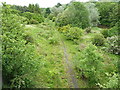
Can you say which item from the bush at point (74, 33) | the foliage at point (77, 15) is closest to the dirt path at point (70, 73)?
the bush at point (74, 33)

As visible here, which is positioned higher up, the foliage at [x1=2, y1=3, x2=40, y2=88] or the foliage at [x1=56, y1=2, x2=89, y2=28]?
the foliage at [x1=56, y1=2, x2=89, y2=28]

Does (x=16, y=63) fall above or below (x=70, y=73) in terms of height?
above

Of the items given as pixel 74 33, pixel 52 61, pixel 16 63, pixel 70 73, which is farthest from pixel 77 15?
pixel 16 63

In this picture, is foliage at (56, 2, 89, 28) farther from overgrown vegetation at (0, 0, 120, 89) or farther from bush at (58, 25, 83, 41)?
bush at (58, 25, 83, 41)

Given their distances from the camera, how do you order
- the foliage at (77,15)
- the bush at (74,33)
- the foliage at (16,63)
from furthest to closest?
the foliage at (77,15), the bush at (74,33), the foliage at (16,63)

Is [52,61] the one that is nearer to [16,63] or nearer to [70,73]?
[70,73]

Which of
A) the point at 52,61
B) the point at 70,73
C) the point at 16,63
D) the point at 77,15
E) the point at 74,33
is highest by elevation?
the point at 77,15

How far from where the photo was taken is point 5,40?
811 cm

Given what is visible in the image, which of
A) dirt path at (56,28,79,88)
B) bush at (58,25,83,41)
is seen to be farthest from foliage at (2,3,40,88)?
bush at (58,25,83,41)

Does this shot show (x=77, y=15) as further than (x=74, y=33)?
Yes

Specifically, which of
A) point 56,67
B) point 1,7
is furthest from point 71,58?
point 1,7

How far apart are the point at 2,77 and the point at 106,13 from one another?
43.8 meters

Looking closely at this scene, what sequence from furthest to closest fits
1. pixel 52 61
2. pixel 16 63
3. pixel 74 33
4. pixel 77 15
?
pixel 77 15 < pixel 74 33 < pixel 52 61 < pixel 16 63

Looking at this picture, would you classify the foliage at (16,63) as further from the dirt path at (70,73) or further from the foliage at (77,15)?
the foliage at (77,15)
